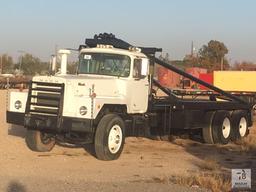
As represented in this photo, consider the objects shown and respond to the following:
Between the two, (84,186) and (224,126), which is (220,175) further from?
(224,126)

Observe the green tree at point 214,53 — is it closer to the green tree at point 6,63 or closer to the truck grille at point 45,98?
the green tree at point 6,63

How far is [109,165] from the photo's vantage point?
13.1 metres

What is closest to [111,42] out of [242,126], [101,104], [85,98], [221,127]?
[101,104]

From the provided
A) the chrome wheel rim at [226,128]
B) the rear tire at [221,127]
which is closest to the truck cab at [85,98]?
the rear tire at [221,127]

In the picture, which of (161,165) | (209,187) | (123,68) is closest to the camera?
(209,187)

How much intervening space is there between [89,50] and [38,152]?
304cm

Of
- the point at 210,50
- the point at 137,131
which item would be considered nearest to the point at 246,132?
the point at 137,131

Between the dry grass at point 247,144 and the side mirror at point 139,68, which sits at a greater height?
the side mirror at point 139,68

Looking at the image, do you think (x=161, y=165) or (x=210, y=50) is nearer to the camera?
(x=161, y=165)

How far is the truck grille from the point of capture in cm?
1357

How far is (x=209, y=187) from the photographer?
9.72m

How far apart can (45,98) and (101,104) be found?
4.45 feet

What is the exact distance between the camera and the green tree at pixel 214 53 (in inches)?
4032

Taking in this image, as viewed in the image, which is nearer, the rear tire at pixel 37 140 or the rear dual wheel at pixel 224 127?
the rear tire at pixel 37 140
